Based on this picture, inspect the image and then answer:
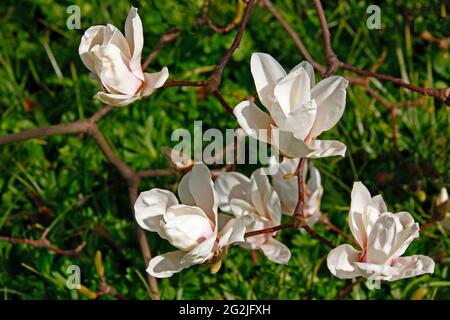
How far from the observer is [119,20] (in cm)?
204

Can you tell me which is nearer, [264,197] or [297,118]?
[297,118]

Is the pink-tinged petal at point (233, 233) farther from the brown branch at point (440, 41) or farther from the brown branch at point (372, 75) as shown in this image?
the brown branch at point (440, 41)

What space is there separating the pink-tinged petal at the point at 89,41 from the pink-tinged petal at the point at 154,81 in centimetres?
9

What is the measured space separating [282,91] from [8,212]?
0.86 meters

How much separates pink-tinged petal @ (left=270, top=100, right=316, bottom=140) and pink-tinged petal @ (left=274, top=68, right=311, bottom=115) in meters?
0.02

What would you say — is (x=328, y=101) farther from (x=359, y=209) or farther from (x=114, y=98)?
(x=114, y=98)

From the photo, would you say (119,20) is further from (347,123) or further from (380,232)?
(380,232)

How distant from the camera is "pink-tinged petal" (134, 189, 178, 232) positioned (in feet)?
3.92

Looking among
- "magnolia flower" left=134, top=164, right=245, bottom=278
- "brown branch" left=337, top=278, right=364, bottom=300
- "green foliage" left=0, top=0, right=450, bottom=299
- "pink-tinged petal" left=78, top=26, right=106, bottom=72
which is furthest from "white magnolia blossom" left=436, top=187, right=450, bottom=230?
"pink-tinged petal" left=78, top=26, right=106, bottom=72

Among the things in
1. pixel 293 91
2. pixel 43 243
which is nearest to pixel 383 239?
pixel 293 91

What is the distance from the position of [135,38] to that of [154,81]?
0.26 feet

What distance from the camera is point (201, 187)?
3.92 ft

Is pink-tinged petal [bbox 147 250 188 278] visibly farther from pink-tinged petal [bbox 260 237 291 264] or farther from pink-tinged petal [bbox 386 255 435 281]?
pink-tinged petal [bbox 386 255 435 281]
